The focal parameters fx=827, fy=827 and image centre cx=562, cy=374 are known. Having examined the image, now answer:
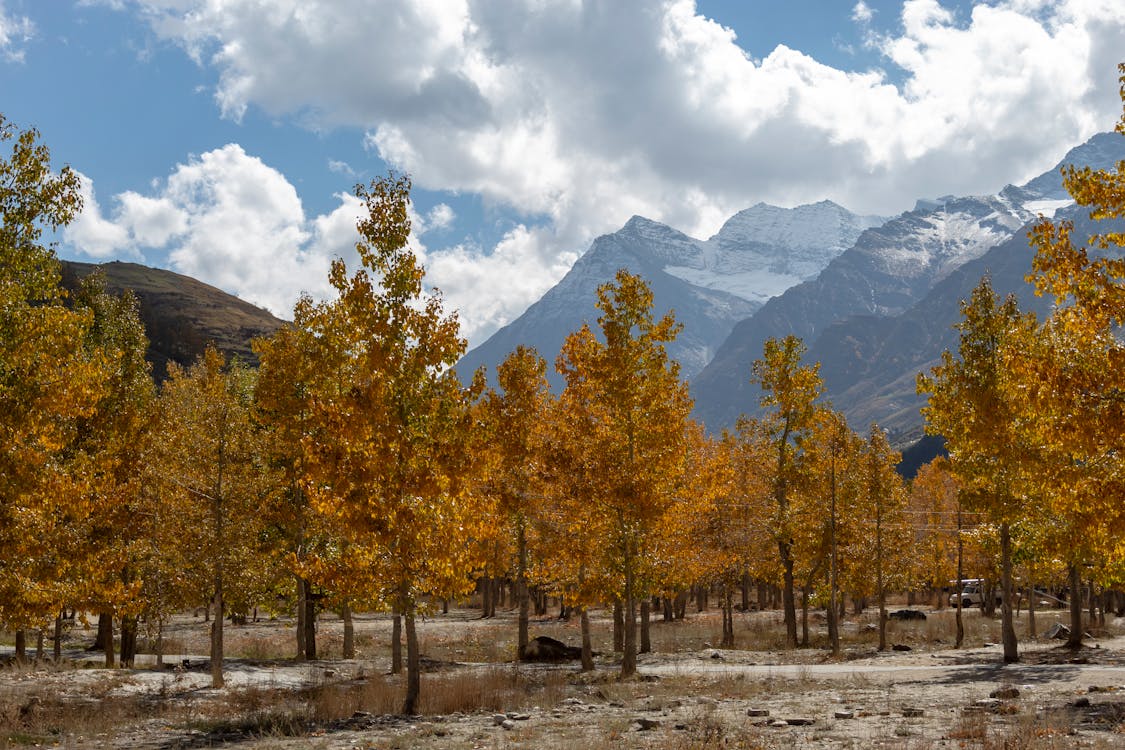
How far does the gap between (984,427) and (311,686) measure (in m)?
21.3

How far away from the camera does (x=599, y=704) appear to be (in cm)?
1906

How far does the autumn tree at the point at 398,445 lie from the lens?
17.2 m

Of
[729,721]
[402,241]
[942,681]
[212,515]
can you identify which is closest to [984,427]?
[942,681]

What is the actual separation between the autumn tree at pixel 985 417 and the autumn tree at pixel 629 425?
29.3 ft

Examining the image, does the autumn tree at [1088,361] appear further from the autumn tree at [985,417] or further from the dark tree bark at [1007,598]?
the dark tree bark at [1007,598]

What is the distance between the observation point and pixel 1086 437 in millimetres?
13391

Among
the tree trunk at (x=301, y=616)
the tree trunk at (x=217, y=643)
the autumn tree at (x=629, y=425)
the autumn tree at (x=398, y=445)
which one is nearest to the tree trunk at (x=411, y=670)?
the autumn tree at (x=398, y=445)

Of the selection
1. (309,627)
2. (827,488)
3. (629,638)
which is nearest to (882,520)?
(827,488)

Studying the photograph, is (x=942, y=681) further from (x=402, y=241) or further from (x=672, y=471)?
(x=402, y=241)

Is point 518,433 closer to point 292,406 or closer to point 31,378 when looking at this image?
point 292,406

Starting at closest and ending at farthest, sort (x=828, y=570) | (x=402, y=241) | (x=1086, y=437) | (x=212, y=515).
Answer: (x=1086, y=437) < (x=402, y=241) < (x=212, y=515) < (x=828, y=570)

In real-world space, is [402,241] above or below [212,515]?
above

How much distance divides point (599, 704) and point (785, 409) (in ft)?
68.8

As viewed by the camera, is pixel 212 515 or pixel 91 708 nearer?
pixel 91 708
